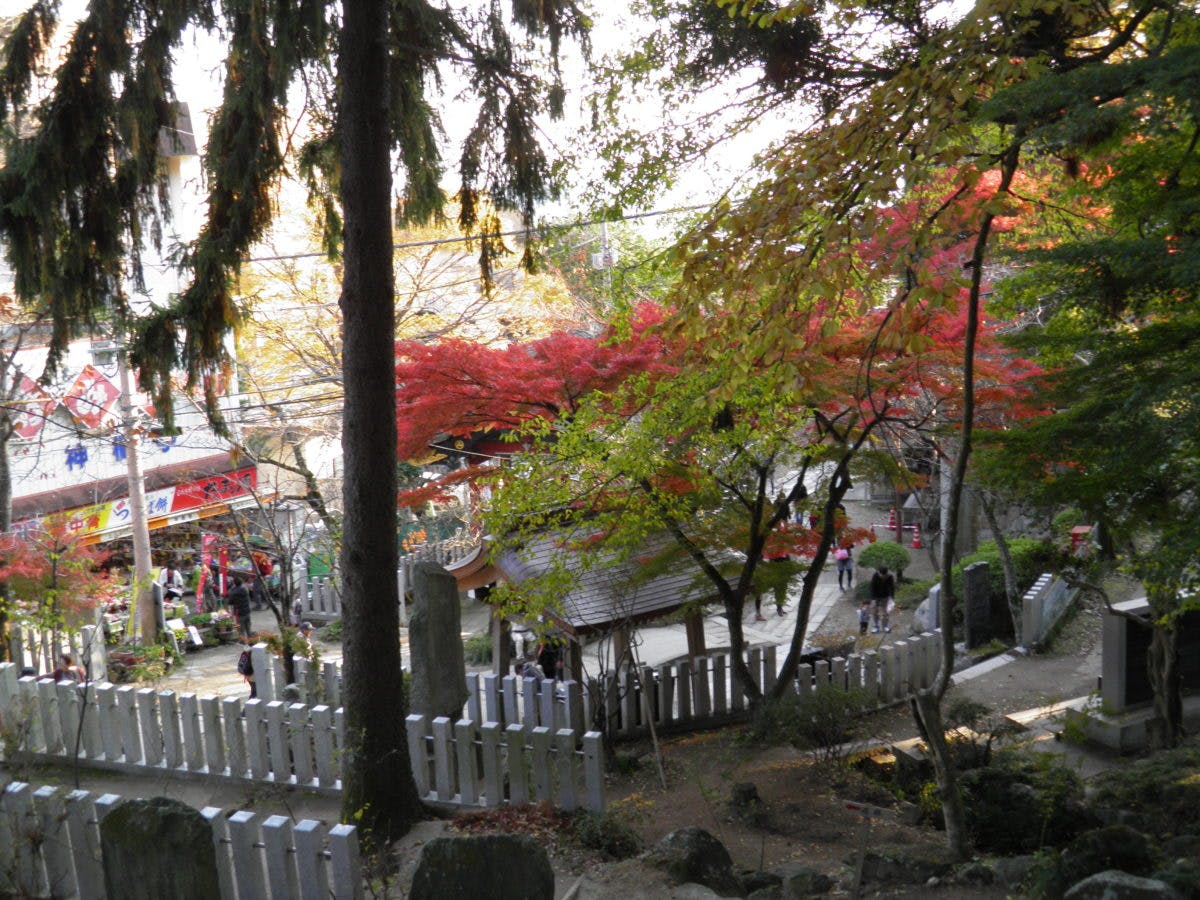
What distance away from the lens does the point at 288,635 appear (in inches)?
466

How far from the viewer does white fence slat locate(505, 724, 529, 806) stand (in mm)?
8242

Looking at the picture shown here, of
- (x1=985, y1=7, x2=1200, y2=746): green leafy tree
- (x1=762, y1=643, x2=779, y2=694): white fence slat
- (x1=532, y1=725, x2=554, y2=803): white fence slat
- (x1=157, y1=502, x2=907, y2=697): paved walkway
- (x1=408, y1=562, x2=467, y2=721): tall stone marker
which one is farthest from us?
Answer: (x1=157, y1=502, x2=907, y2=697): paved walkway

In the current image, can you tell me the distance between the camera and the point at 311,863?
19.9ft

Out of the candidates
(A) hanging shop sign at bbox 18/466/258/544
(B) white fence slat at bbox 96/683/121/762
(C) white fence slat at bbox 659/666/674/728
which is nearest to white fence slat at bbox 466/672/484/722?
(C) white fence slat at bbox 659/666/674/728

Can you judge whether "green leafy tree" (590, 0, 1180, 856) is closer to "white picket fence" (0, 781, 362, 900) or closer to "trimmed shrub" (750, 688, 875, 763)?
"trimmed shrub" (750, 688, 875, 763)

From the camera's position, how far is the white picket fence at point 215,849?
6031mm

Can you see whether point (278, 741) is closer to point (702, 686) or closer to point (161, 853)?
point (161, 853)

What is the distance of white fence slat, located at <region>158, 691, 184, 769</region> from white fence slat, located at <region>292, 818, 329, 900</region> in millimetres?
4194

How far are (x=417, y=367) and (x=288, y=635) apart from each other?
142 inches

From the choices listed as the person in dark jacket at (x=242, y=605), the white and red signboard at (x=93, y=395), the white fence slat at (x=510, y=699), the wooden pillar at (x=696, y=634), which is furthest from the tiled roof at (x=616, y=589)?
the white and red signboard at (x=93, y=395)

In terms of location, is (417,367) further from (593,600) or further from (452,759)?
(452,759)

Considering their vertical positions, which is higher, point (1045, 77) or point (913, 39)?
point (913, 39)

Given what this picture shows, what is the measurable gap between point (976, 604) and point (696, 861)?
1112cm

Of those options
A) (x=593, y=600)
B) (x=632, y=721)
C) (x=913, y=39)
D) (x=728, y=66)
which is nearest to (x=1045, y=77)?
(x=913, y=39)
